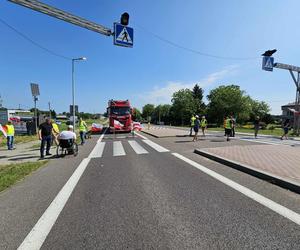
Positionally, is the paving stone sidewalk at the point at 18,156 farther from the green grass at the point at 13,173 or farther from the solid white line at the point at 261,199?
the solid white line at the point at 261,199

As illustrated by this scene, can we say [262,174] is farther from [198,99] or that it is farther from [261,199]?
[198,99]

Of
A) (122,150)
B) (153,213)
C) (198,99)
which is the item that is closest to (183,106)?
(198,99)

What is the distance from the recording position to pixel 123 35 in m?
10.4

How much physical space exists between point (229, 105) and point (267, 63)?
66660mm

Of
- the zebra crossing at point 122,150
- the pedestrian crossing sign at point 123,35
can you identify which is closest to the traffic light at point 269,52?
the zebra crossing at point 122,150

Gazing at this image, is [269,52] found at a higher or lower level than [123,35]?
higher

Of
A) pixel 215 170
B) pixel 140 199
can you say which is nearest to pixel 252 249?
pixel 140 199

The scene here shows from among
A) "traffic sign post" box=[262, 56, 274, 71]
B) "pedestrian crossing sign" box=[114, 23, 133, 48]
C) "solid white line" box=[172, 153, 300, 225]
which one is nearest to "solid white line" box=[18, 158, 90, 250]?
"solid white line" box=[172, 153, 300, 225]

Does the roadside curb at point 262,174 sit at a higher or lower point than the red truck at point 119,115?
lower

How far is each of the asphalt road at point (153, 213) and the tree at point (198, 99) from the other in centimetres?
9558

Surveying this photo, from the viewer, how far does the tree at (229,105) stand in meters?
84.4

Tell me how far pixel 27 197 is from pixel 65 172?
2.57 metres

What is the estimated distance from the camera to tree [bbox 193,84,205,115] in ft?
333

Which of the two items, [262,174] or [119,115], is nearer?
[262,174]
